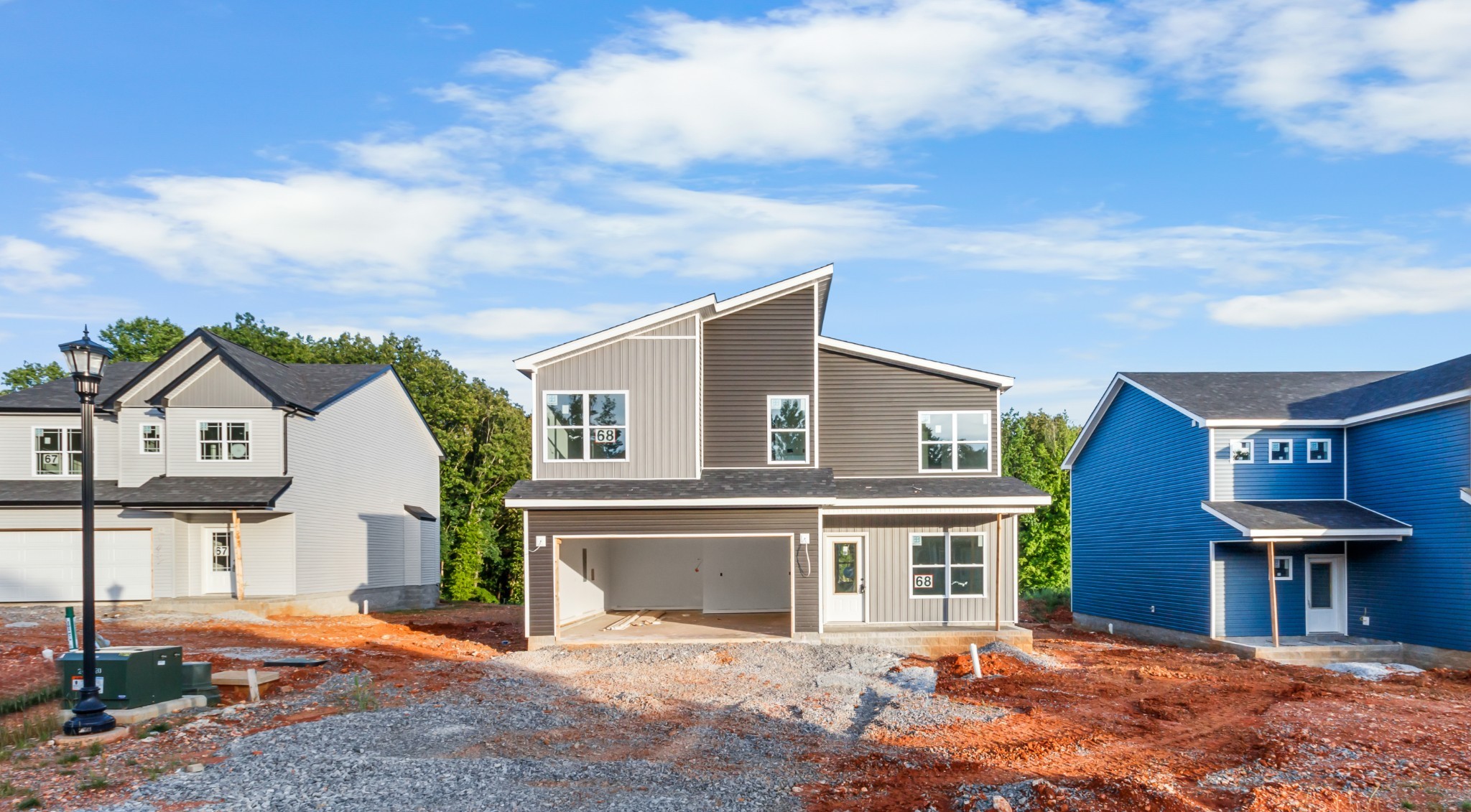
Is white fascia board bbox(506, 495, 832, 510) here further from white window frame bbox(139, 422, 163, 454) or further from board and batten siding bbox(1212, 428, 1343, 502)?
white window frame bbox(139, 422, 163, 454)

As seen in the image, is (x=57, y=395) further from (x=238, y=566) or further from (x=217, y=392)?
(x=238, y=566)

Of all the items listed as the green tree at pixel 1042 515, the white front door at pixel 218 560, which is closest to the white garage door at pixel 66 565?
the white front door at pixel 218 560

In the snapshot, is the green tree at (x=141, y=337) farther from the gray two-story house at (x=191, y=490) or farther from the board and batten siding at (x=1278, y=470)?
the board and batten siding at (x=1278, y=470)

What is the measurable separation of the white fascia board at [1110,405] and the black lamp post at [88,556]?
20.4m

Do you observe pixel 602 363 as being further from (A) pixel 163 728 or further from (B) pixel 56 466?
(B) pixel 56 466

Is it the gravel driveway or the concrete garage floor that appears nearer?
the gravel driveway

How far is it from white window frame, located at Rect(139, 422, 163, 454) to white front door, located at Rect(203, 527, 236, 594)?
2.50 m

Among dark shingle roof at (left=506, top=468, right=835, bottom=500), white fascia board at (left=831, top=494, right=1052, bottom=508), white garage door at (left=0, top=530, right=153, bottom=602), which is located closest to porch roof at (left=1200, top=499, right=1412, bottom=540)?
white fascia board at (left=831, top=494, right=1052, bottom=508)

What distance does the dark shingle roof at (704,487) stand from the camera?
1925 cm

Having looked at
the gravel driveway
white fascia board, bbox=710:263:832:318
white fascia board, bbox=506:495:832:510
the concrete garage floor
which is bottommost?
the concrete garage floor

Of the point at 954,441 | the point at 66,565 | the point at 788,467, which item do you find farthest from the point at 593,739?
the point at 66,565

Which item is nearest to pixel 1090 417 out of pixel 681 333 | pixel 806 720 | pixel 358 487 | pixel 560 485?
pixel 681 333

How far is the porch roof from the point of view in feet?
65.8

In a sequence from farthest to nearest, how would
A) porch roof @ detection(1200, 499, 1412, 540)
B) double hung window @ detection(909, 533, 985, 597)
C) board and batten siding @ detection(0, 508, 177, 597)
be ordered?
board and batten siding @ detection(0, 508, 177, 597)
double hung window @ detection(909, 533, 985, 597)
porch roof @ detection(1200, 499, 1412, 540)
